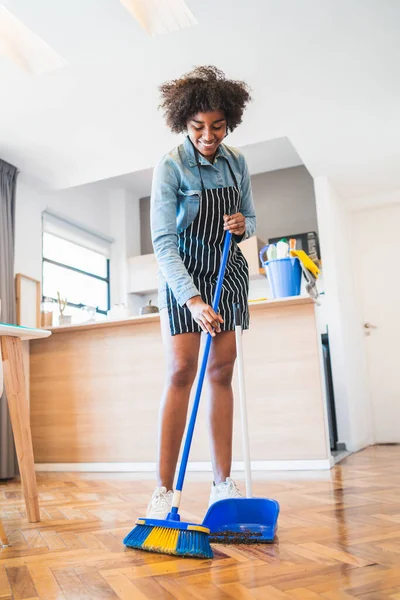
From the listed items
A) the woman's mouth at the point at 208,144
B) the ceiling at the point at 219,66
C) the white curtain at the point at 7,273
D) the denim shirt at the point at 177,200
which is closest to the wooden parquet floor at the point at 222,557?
the denim shirt at the point at 177,200

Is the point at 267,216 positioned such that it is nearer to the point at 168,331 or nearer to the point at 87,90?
the point at 87,90

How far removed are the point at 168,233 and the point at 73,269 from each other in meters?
3.97

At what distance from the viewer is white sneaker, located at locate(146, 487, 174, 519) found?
1277 mm

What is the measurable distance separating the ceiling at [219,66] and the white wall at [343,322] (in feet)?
1.33

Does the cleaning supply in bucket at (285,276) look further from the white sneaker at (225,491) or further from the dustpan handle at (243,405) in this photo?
the white sneaker at (225,491)

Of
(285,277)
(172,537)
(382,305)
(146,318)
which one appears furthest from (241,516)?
(382,305)

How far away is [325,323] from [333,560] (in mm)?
3457

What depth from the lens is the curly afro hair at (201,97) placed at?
149 centimetres

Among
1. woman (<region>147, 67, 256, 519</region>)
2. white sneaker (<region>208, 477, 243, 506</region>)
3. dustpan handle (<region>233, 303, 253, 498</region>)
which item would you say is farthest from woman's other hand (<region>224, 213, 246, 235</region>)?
white sneaker (<region>208, 477, 243, 506</region>)

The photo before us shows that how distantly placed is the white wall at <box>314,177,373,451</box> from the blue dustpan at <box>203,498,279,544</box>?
275 centimetres

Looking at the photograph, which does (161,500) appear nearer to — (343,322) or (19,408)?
(19,408)

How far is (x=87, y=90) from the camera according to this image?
3.08m

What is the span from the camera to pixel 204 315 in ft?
4.38

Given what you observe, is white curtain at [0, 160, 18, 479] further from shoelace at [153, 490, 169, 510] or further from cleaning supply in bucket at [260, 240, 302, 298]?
shoelace at [153, 490, 169, 510]
